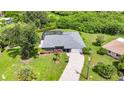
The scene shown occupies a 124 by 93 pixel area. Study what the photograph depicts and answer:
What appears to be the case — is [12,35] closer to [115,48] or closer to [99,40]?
[99,40]

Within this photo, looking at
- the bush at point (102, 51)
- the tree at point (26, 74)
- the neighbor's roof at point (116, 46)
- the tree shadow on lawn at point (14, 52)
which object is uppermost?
the neighbor's roof at point (116, 46)

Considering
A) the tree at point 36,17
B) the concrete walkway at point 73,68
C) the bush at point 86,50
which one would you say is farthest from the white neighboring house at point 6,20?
the bush at point 86,50

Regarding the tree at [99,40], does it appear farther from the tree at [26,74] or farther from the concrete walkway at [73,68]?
the tree at [26,74]

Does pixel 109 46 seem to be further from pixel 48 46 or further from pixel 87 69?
pixel 48 46

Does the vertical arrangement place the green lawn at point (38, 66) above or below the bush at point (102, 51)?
below

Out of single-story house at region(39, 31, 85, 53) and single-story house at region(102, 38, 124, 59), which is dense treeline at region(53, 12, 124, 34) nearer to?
single-story house at region(39, 31, 85, 53)

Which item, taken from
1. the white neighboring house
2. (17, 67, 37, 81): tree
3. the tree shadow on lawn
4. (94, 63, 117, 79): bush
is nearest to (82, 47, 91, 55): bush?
(94, 63, 117, 79): bush
